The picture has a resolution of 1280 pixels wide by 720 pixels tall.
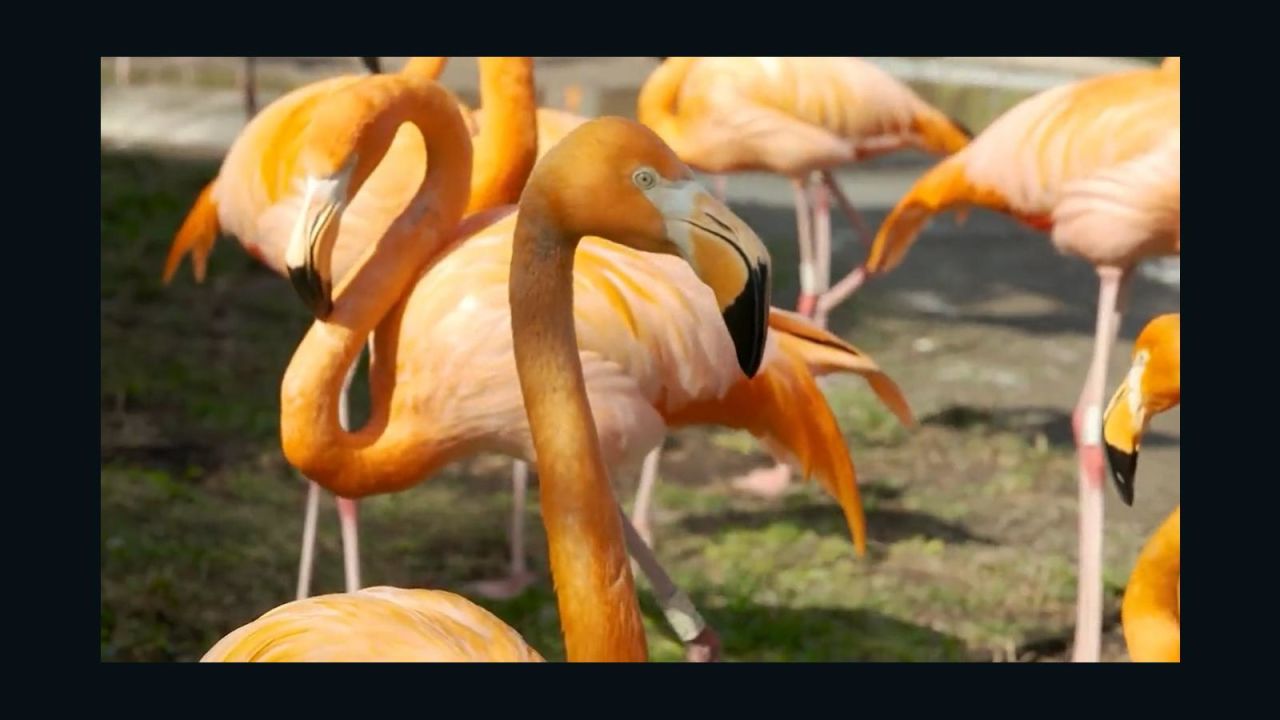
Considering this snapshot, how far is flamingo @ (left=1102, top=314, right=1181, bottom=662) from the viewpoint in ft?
8.36

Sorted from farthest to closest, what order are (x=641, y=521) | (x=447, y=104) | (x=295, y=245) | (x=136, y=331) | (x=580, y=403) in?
(x=136, y=331) → (x=641, y=521) → (x=447, y=104) → (x=295, y=245) → (x=580, y=403)

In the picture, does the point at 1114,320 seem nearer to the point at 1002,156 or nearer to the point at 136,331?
the point at 1002,156

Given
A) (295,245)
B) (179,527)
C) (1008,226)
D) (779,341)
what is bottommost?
(179,527)

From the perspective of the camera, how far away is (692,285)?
290 centimetres

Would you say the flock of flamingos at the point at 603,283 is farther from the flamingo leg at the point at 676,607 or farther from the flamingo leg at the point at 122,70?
the flamingo leg at the point at 122,70

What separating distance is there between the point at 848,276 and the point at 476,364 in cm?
187

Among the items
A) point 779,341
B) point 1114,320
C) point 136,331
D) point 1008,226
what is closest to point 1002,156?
point 1114,320

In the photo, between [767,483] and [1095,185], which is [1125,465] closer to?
[1095,185]

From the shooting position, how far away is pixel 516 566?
3924 millimetres

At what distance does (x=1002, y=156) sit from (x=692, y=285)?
100 centimetres

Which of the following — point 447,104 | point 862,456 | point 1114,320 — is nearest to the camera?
point 447,104

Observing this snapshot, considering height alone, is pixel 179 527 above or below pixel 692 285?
below

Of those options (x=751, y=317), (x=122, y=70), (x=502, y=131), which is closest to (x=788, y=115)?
(x=502, y=131)

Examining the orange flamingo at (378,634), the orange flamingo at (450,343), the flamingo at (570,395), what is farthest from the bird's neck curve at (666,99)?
the orange flamingo at (378,634)
